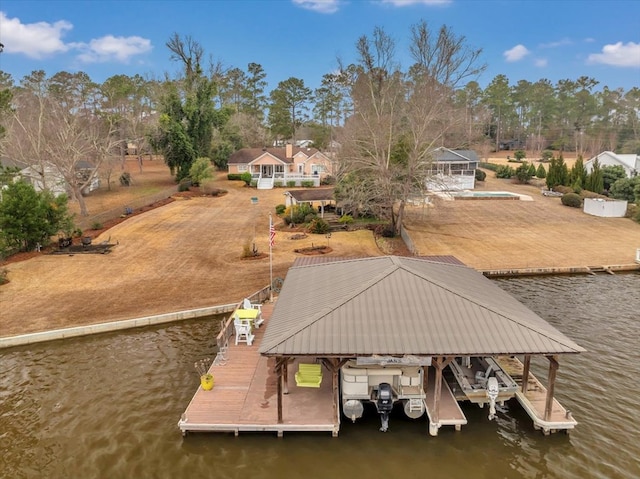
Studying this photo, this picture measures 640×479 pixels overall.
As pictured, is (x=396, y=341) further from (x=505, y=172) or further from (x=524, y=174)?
(x=505, y=172)

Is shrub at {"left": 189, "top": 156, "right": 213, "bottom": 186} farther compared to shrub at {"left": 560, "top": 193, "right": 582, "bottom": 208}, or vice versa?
shrub at {"left": 189, "top": 156, "right": 213, "bottom": 186}

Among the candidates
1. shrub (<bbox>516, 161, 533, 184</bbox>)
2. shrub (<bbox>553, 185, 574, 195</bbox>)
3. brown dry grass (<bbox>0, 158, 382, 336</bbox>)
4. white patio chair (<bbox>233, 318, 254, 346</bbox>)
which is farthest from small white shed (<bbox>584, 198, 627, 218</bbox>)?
white patio chair (<bbox>233, 318, 254, 346</bbox>)

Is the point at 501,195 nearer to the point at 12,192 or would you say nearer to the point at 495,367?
the point at 495,367

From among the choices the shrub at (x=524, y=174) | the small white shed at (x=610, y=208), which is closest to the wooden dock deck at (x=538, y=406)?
the small white shed at (x=610, y=208)

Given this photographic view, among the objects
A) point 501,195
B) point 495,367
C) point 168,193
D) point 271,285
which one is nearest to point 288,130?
point 168,193

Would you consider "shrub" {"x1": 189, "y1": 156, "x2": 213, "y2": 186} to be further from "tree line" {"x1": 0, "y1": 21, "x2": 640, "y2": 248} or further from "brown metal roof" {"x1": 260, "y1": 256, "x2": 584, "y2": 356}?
"brown metal roof" {"x1": 260, "y1": 256, "x2": 584, "y2": 356}
